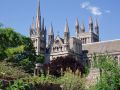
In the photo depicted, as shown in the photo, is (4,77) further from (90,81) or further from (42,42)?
(42,42)

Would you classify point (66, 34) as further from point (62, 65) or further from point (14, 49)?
point (62, 65)

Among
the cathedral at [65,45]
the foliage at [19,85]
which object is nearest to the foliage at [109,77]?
the foliage at [19,85]

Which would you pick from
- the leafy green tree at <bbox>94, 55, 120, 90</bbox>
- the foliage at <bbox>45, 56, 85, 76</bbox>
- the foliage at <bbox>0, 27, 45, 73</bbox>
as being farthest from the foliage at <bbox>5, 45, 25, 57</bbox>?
the leafy green tree at <bbox>94, 55, 120, 90</bbox>

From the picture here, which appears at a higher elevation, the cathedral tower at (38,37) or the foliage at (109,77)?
the cathedral tower at (38,37)

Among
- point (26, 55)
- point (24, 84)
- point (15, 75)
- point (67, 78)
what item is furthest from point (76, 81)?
point (26, 55)

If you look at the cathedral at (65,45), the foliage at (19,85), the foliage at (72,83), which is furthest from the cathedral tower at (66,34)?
the foliage at (19,85)

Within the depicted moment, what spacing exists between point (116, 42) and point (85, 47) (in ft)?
27.9

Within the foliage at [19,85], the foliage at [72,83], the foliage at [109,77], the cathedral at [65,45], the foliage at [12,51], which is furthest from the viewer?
the cathedral at [65,45]

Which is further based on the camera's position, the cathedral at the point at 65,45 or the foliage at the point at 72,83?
the cathedral at the point at 65,45

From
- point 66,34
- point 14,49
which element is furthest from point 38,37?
point 14,49

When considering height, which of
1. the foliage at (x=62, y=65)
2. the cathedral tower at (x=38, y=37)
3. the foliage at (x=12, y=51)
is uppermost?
the cathedral tower at (x=38, y=37)

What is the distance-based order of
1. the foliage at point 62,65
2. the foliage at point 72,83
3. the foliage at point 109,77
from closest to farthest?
1. the foliage at point 109,77
2. the foliage at point 72,83
3. the foliage at point 62,65

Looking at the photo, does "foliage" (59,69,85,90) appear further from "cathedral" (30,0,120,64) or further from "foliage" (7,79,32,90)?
"cathedral" (30,0,120,64)

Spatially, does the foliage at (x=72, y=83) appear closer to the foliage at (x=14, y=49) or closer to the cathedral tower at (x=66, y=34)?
the foliage at (x=14, y=49)
